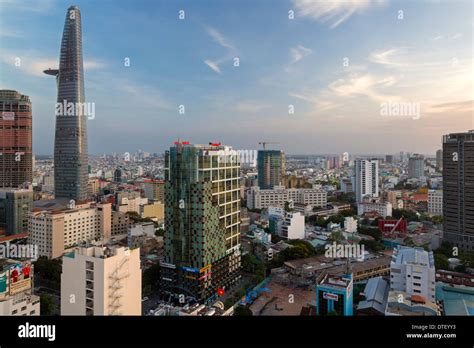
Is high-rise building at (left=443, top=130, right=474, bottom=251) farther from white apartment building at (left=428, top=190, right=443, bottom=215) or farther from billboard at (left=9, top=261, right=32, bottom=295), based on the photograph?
billboard at (left=9, top=261, right=32, bottom=295)

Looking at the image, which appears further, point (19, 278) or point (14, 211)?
point (14, 211)

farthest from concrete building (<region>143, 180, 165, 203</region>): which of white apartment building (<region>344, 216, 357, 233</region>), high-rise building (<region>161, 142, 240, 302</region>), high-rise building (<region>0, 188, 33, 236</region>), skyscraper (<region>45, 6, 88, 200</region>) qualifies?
high-rise building (<region>161, 142, 240, 302</region>)

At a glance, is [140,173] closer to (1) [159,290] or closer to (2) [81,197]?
(2) [81,197]

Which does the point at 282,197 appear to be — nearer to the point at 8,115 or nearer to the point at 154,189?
the point at 154,189

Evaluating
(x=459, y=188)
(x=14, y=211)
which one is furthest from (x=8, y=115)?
(x=459, y=188)

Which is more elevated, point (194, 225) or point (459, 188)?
point (459, 188)
